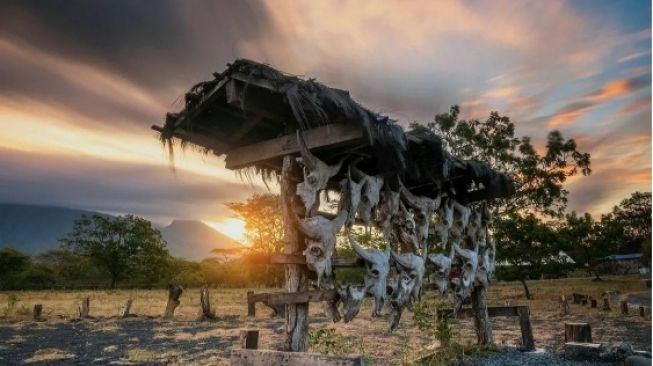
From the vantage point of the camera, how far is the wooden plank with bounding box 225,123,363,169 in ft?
19.6

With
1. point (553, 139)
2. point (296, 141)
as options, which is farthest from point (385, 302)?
point (553, 139)

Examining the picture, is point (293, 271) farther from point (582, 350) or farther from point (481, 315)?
point (582, 350)

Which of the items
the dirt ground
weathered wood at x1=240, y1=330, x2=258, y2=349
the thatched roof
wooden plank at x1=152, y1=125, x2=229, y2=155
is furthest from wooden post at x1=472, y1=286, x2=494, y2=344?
wooden plank at x1=152, y1=125, x2=229, y2=155

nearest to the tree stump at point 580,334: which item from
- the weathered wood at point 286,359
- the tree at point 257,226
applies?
the weathered wood at point 286,359

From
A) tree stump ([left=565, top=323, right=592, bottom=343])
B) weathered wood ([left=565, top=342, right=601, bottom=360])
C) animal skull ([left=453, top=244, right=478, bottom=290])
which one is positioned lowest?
weathered wood ([left=565, top=342, right=601, bottom=360])

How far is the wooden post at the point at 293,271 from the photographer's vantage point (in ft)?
18.9

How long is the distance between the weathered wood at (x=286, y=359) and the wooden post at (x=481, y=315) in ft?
23.4

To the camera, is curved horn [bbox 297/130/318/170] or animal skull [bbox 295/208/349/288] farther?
curved horn [bbox 297/130/318/170]

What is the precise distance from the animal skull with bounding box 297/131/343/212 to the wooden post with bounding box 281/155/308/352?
0.86 feet

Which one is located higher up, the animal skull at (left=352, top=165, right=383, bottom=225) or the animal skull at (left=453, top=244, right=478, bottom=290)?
the animal skull at (left=352, top=165, right=383, bottom=225)

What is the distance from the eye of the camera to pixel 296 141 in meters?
6.29

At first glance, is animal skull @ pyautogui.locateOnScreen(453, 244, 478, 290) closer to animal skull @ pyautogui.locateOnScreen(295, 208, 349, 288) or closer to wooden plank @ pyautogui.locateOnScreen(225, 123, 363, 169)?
animal skull @ pyautogui.locateOnScreen(295, 208, 349, 288)

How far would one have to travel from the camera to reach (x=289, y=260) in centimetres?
562

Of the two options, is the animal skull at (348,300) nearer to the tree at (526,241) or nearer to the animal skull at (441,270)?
the animal skull at (441,270)
